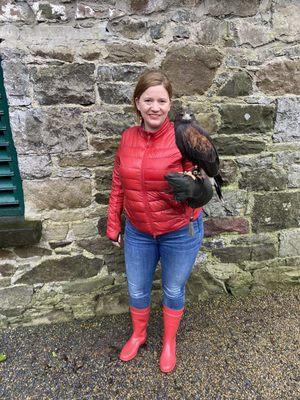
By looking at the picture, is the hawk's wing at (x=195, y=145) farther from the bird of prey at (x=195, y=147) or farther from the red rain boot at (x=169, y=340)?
the red rain boot at (x=169, y=340)

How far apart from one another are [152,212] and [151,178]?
0.72 feet

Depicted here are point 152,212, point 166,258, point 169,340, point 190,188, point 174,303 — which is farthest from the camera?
point 169,340

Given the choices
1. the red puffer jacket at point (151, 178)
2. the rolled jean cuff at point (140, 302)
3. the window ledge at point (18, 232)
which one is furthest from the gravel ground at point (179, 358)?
the red puffer jacket at point (151, 178)

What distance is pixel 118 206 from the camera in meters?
2.31

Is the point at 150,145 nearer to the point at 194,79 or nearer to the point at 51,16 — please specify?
the point at 194,79

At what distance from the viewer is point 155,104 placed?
192 centimetres

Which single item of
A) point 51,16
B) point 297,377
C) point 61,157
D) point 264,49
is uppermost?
point 51,16

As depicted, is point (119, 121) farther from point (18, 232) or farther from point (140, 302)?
point (140, 302)

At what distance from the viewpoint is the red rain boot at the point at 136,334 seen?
254 centimetres

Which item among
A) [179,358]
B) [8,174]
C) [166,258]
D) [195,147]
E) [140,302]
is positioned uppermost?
[195,147]

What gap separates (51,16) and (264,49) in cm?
142

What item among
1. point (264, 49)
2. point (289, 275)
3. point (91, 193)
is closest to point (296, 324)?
point (289, 275)

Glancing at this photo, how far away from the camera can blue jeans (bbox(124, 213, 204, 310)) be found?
2.20m

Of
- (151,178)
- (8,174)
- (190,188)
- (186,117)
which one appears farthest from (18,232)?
(186,117)
